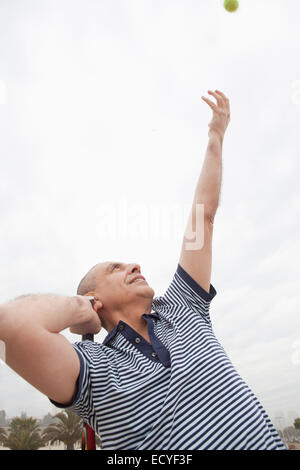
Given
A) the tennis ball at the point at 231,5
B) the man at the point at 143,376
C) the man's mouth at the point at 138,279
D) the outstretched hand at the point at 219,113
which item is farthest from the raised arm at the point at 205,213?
the tennis ball at the point at 231,5

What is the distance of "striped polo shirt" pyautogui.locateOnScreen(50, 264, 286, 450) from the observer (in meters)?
1.69

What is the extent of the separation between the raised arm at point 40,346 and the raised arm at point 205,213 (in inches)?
41.0

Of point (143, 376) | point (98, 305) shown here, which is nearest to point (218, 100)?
point (98, 305)

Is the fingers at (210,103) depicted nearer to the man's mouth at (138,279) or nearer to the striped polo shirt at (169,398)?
the man's mouth at (138,279)

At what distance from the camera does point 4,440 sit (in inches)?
828

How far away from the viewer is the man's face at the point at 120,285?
8.50 feet

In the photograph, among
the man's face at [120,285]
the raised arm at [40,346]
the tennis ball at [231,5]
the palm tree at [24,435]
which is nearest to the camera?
the raised arm at [40,346]

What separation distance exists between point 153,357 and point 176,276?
71 cm

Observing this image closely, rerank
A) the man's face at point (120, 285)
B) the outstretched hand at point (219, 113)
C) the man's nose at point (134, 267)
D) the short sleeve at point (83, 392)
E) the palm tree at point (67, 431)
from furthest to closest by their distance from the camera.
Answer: the palm tree at point (67, 431)
the outstretched hand at point (219, 113)
the man's nose at point (134, 267)
the man's face at point (120, 285)
the short sleeve at point (83, 392)

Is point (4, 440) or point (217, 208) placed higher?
point (217, 208)
